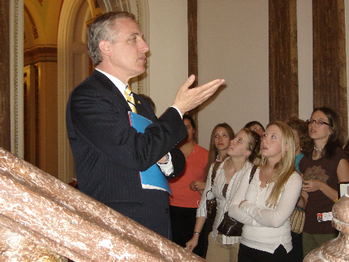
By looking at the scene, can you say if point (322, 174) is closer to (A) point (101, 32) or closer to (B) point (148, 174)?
(B) point (148, 174)

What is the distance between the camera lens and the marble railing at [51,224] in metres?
0.62

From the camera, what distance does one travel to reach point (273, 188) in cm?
245

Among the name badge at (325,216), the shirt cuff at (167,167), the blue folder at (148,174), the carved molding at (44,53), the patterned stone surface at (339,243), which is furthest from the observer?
the carved molding at (44,53)

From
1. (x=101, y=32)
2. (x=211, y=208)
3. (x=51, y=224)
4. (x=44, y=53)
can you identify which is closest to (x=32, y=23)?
(x=44, y=53)

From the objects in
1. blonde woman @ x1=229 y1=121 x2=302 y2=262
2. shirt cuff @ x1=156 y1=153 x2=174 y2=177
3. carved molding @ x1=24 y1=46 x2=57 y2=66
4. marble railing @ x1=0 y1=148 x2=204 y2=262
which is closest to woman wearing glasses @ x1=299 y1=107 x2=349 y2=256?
blonde woman @ x1=229 y1=121 x2=302 y2=262

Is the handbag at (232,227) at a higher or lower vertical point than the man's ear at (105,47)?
lower

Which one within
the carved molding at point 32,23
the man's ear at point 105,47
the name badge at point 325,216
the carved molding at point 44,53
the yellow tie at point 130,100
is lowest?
the name badge at point 325,216

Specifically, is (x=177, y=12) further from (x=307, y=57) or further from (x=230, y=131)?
(x=230, y=131)

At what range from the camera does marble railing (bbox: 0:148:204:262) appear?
618 mm

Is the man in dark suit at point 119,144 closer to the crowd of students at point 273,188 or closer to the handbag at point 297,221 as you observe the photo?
the crowd of students at point 273,188

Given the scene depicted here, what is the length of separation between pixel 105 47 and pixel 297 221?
6.59 feet

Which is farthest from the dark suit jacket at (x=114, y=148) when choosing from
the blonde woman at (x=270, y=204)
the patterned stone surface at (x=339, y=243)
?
the blonde woman at (x=270, y=204)

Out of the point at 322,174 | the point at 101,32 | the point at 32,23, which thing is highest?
the point at 32,23

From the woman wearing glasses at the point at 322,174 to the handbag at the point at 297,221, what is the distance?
0.10m
